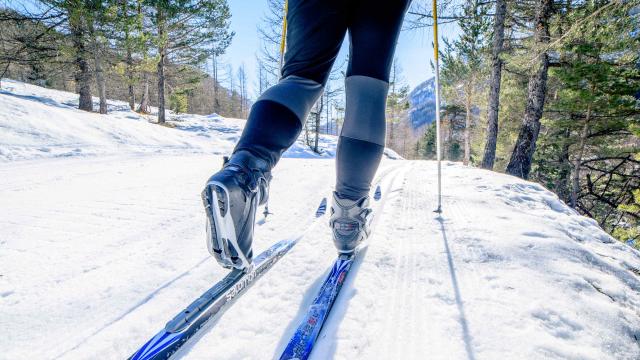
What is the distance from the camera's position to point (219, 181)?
73cm

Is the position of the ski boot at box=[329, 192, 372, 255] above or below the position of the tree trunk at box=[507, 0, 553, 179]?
below

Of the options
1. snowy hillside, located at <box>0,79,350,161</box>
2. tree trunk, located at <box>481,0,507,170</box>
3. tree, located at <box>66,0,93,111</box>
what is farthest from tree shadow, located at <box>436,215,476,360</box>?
tree, located at <box>66,0,93,111</box>

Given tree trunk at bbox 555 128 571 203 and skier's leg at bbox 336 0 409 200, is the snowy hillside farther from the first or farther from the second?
tree trunk at bbox 555 128 571 203

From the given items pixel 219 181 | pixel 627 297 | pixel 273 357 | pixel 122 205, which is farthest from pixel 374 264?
pixel 122 205

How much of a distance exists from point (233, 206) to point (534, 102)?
8.66 meters

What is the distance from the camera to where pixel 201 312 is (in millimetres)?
787

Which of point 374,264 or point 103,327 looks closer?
point 103,327

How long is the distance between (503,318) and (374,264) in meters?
0.45

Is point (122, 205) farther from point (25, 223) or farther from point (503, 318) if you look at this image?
point (503, 318)

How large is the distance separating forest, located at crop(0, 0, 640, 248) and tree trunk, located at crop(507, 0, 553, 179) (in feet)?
0.08

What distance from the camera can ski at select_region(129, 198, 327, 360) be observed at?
0.67m

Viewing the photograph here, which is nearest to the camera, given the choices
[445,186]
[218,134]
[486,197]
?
[486,197]

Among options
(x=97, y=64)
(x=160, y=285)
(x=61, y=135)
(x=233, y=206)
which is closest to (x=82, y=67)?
(x=97, y=64)

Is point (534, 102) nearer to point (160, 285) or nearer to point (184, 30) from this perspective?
point (160, 285)
